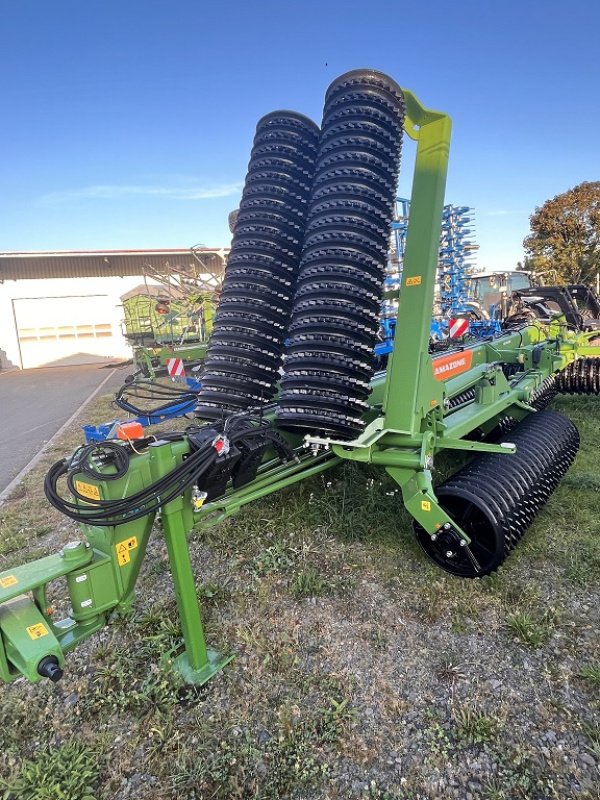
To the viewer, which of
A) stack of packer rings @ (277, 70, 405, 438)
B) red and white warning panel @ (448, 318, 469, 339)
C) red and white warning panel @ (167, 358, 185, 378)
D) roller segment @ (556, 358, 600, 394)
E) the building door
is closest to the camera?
stack of packer rings @ (277, 70, 405, 438)

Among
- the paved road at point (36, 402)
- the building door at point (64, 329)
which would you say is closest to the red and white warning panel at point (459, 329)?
the paved road at point (36, 402)

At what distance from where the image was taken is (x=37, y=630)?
6.29ft

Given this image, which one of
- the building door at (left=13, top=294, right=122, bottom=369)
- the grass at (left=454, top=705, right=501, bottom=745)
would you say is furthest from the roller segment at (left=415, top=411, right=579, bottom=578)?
the building door at (left=13, top=294, right=122, bottom=369)

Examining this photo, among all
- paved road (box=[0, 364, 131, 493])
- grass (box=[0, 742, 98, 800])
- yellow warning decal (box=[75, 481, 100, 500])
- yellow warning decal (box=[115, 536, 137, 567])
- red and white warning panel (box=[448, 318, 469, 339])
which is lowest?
paved road (box=[0, 364, 131, 493])

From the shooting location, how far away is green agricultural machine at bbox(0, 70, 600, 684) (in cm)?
214

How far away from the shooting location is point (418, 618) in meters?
2.84

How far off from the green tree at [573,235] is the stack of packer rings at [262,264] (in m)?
20.7

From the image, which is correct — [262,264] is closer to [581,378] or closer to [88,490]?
[88,490]

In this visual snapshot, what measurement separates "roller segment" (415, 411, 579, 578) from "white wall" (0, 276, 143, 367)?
2127 cm

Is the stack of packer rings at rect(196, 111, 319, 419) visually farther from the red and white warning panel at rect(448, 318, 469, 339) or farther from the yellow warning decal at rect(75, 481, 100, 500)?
the red and white warning panel at rect(448, 318, 469, 339)

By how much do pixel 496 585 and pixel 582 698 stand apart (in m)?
0.80

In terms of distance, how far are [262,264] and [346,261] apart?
1.88 feet

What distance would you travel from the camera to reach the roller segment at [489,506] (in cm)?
280

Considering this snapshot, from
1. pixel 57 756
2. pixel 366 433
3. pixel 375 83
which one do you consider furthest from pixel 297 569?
pixel 375 83
